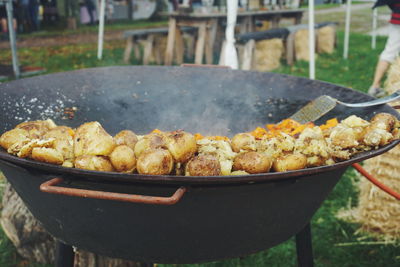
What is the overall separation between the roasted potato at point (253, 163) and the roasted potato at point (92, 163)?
1.69 ft

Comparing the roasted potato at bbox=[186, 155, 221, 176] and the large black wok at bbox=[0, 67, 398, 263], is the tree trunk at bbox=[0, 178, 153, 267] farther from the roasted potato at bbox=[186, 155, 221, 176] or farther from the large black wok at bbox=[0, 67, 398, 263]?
the roasted potato at bbox=[186, 155, 221, 176]

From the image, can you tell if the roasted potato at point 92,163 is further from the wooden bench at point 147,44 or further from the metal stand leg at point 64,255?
the wooden bench at point 147,44

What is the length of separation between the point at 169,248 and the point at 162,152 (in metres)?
0.41

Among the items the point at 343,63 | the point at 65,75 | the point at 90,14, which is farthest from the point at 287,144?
the point at 90,14

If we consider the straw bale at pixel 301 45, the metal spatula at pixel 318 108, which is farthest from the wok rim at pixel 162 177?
the straw bale at pixel 301 45

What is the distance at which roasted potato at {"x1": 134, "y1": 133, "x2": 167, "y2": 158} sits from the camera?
1.66 meters

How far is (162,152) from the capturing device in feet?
5.07

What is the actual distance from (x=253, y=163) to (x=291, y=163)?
6.2 inches

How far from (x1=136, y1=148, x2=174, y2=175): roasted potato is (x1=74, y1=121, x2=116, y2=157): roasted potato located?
0.65 feet

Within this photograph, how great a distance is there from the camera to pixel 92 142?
65.2 inches

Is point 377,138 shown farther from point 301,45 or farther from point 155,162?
point 301,45

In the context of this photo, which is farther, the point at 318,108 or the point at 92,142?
the point at 318,108

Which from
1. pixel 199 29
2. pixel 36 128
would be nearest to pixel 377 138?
pixel 36 128

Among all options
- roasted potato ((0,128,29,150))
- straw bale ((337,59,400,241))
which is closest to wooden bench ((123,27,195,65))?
straw bale ((337,59,400,241))
